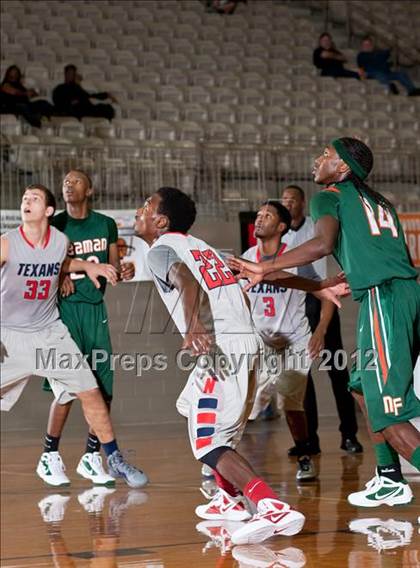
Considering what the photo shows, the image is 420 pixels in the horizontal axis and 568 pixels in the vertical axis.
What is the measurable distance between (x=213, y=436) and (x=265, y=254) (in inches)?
95.1

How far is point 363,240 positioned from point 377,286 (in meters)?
0.24

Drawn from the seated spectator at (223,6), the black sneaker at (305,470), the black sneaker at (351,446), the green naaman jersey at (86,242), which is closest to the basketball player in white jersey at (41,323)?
the green naaman jersey at (86,242)

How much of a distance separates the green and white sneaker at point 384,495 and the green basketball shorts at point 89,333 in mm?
2534

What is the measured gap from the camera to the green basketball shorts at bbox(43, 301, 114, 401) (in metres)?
7.67

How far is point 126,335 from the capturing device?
475 inches

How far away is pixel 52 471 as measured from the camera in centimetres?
734

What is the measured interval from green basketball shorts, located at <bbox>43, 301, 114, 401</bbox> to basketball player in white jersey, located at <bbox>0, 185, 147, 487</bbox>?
0.37 m

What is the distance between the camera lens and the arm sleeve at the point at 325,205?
4980 millimetres

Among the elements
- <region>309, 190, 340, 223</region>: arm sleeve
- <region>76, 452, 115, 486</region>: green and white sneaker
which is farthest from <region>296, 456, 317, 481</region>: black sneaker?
<region>309, 190, 340, 223</region>: arm sleeve

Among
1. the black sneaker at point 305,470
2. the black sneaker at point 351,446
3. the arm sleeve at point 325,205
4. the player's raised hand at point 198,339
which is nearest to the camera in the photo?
the arm sleeve at point 325,205

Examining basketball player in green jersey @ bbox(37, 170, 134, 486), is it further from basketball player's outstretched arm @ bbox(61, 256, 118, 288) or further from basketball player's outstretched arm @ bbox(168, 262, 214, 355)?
basketball player's outstretched arm @ bbox(168, 262, 214, 355)

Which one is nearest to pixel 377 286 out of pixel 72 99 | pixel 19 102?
pixel 19 102

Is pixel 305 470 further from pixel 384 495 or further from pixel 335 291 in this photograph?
pixel 335 291

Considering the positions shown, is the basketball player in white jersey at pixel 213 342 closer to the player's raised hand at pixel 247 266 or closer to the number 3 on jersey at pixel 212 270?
the number 3 on jersey at pixel 212 270
